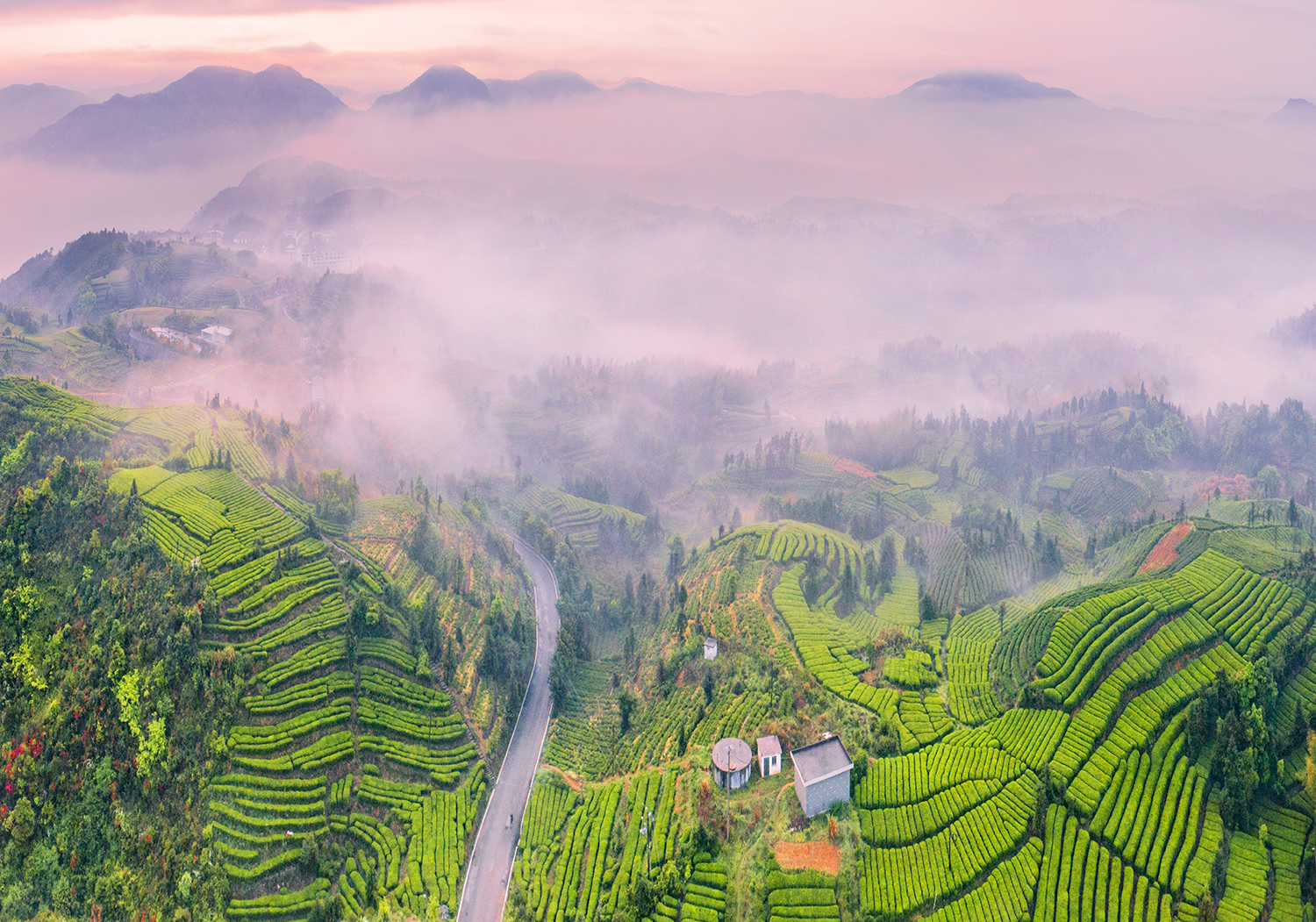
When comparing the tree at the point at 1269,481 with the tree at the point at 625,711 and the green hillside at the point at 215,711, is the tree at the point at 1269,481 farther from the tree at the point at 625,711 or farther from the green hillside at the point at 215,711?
the green hillside at the point at 215,711

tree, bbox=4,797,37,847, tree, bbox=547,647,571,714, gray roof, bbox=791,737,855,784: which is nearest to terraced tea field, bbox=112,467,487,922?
tree, bbox=4,797,37,847

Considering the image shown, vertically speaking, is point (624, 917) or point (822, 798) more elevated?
point (822, 798)

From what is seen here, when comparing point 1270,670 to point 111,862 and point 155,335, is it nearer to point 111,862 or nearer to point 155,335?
point 111,862

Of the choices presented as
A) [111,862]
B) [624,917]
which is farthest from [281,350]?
[624,917]

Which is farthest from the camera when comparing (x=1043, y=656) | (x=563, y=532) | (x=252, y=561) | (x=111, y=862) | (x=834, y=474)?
(x=834, y=474)

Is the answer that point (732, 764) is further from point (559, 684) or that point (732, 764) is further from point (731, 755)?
point (559, 684)
